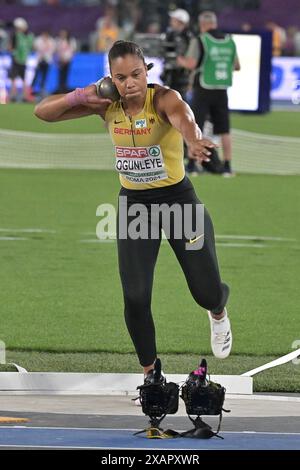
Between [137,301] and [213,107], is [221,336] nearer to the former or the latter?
[137,301]

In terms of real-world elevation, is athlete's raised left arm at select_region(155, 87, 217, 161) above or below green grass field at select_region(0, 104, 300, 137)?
below

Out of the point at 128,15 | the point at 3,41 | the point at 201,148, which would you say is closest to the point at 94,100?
the point at 201,148

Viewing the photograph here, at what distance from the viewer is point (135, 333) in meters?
8.11

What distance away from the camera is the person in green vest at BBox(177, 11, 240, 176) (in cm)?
2117

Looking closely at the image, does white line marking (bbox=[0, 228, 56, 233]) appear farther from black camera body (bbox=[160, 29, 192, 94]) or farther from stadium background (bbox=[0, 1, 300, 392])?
black camera body (bbox=[160, 29, 192, 94])

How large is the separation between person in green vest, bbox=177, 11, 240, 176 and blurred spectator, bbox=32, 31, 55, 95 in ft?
59.6

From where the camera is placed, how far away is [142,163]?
312 inches

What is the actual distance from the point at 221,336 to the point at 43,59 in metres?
31.7

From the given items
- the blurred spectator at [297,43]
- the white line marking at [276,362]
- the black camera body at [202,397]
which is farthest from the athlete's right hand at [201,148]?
the blurred spectator at [297,43]

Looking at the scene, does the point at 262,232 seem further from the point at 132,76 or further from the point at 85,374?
the point at 132,76

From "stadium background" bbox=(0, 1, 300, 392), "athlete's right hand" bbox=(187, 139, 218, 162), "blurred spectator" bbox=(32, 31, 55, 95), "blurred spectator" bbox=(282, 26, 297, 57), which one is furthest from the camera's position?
"blurred spectator" bbox=(282, 26, 297, 57)

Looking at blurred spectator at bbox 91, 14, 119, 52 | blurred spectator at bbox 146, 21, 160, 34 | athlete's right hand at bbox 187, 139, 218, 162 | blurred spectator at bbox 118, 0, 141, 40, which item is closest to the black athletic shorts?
athlete's right hand at bbox 187, 139, 218, 162

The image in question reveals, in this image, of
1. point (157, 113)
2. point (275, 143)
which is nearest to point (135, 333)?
point (157, 113)

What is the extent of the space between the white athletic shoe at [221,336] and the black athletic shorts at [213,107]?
40.9 ft
